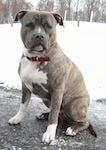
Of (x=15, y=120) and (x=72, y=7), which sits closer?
(x=15, y=120)

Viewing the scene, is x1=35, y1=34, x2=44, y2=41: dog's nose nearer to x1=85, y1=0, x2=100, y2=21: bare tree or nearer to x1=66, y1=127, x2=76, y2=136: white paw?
x1=66, y1=127, x2=76, y2=136: white paw

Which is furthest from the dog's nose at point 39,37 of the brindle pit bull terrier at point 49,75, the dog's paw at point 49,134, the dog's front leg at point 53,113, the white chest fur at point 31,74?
the dog's paw at point 49,134

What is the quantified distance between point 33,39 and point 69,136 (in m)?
1.35

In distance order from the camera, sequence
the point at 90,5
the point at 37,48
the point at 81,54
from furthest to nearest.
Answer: the point at 90,5
the point at 81,54
the point at 37,48

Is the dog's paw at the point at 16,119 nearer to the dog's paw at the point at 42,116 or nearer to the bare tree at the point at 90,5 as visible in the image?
the dog's paw at the point at 42,116

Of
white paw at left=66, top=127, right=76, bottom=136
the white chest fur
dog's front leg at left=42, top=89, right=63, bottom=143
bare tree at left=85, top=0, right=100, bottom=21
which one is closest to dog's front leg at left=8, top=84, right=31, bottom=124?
the white chest fur

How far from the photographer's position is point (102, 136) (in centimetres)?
482

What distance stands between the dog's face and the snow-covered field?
344 cm

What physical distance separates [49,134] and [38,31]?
4.13ft

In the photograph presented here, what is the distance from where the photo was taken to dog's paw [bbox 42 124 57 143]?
14.5 ft

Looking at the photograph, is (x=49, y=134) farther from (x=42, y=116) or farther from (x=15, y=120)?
(x=42, y=116)

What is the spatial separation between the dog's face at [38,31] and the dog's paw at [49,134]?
946 millimetres

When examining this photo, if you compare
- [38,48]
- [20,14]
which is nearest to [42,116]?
[38,48]

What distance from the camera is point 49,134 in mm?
4461
